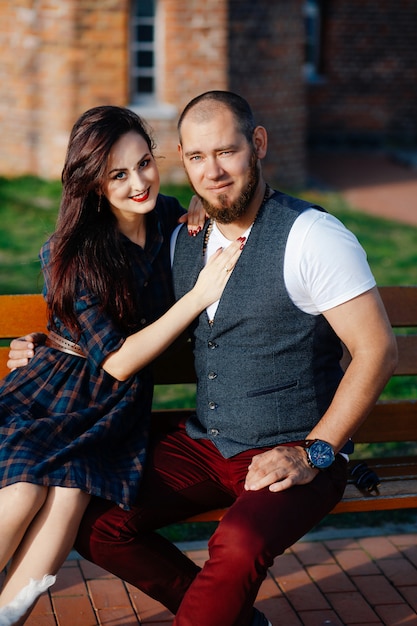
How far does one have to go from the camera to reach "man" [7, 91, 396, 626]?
3076 millimetres

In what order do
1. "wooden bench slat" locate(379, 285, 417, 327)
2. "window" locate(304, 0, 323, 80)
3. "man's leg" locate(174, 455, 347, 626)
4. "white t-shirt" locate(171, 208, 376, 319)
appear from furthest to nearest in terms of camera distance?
"window" locate(304, 0, 323, 80) < "wooden bench slat" locate(379, 285, 417, 327) < "white t-shirt" locate(171, 208, 376, 319) < "man's leg" locate(174, 455, 347, 626)

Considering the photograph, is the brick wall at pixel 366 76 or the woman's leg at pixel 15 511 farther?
the brick wall at pixel 366 76

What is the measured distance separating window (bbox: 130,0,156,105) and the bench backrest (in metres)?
9.73

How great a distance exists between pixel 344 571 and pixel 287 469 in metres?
1.19

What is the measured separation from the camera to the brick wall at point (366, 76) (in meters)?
18.9

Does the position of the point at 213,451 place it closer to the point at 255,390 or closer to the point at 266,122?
the point at 255,390

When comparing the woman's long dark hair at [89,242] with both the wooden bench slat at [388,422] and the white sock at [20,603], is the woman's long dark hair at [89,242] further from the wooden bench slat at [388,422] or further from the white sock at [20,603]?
the wooden bench slat at [388,422]

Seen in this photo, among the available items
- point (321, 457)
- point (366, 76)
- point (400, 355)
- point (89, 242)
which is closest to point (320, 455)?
point (321, 457)

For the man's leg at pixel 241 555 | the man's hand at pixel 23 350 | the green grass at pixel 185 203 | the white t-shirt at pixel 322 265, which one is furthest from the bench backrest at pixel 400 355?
the man's leg at pixel 241 555

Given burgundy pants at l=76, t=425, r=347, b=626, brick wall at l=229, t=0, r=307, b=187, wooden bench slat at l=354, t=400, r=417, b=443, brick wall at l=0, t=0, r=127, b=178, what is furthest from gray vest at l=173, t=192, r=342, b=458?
brick wall at l=229, t=0, r=307, b=187

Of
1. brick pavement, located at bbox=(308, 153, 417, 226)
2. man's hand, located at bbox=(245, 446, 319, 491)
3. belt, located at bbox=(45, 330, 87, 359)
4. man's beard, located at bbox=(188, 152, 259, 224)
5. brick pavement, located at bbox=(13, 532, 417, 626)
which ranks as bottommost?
brick pavement, located at bbox=(308, 153, 417, 226)

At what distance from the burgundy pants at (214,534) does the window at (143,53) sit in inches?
403

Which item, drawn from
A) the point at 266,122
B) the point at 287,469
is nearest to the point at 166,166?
the point at 266,122

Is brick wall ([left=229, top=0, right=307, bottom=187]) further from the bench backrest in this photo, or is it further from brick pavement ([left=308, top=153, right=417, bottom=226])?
the bench backrest
